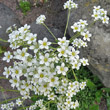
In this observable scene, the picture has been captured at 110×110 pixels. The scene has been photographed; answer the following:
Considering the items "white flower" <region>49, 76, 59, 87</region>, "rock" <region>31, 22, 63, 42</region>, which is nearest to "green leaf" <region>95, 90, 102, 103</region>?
"rock" <region>31, 22, 63, 42</region>

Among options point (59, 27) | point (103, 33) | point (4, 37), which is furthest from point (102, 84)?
point (4, 37)

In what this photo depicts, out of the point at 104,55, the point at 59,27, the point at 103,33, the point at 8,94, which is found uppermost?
the point at 59,27

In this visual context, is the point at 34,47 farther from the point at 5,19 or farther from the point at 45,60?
the point at 5,19

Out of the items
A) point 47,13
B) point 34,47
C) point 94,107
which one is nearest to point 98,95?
point 94,107

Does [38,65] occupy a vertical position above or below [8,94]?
below

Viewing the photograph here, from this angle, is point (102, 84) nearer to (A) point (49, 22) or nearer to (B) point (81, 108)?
(B) point (81, 108)

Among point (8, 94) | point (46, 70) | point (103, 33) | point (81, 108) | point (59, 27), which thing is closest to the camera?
point (46, 70)

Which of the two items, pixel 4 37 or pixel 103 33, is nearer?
pixel 103 33
